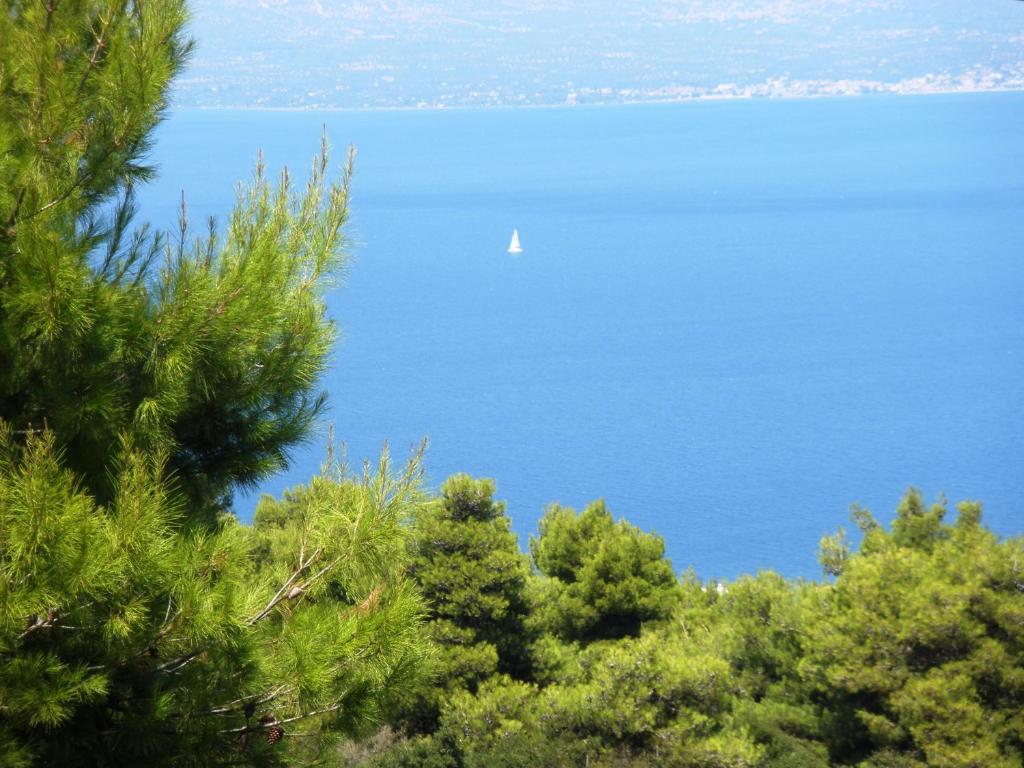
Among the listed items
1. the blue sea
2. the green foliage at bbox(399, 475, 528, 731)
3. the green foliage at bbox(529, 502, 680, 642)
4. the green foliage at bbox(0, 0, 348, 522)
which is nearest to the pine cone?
the green foliage at bbox(0, 0, 348, 522)

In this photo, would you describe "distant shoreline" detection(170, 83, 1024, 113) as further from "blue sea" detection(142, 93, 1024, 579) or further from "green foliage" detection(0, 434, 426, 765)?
"green foliage" detection(0, 434, 426, 765)

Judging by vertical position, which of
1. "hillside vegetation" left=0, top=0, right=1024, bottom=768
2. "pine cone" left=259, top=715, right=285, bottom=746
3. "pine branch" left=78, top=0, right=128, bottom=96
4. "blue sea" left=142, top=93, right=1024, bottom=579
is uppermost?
"blue sea" left=142, top=93, right=1024, bottom=579

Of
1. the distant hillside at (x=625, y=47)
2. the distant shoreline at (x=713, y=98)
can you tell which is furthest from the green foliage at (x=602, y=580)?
the distant shoreline at (x=713, y=98)

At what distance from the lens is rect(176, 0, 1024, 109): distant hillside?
3893 inches

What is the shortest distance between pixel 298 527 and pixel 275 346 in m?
0.52

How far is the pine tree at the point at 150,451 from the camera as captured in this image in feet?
7.63

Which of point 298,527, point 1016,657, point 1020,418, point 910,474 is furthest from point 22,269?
point 1020,418

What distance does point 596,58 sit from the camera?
4464 inches

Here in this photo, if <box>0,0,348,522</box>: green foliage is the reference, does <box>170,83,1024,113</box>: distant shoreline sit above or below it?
above

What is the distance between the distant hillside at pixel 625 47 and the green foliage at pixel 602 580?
287 feet

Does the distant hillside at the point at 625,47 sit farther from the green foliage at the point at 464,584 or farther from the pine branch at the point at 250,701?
the pine branch at the point at 250,701

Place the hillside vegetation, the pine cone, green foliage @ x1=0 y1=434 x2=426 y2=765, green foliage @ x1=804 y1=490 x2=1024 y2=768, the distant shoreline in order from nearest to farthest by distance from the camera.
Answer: green foliage @ x1=0 y1=434 x2=426 y2=765 < the hillside vegetation < the pine cone < green foliage @ x1=804 y1=490 x2=1024 y2=768 < the distant shoreline

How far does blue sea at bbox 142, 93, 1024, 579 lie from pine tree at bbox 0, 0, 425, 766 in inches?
12.7

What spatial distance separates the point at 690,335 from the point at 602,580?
1051 inches
